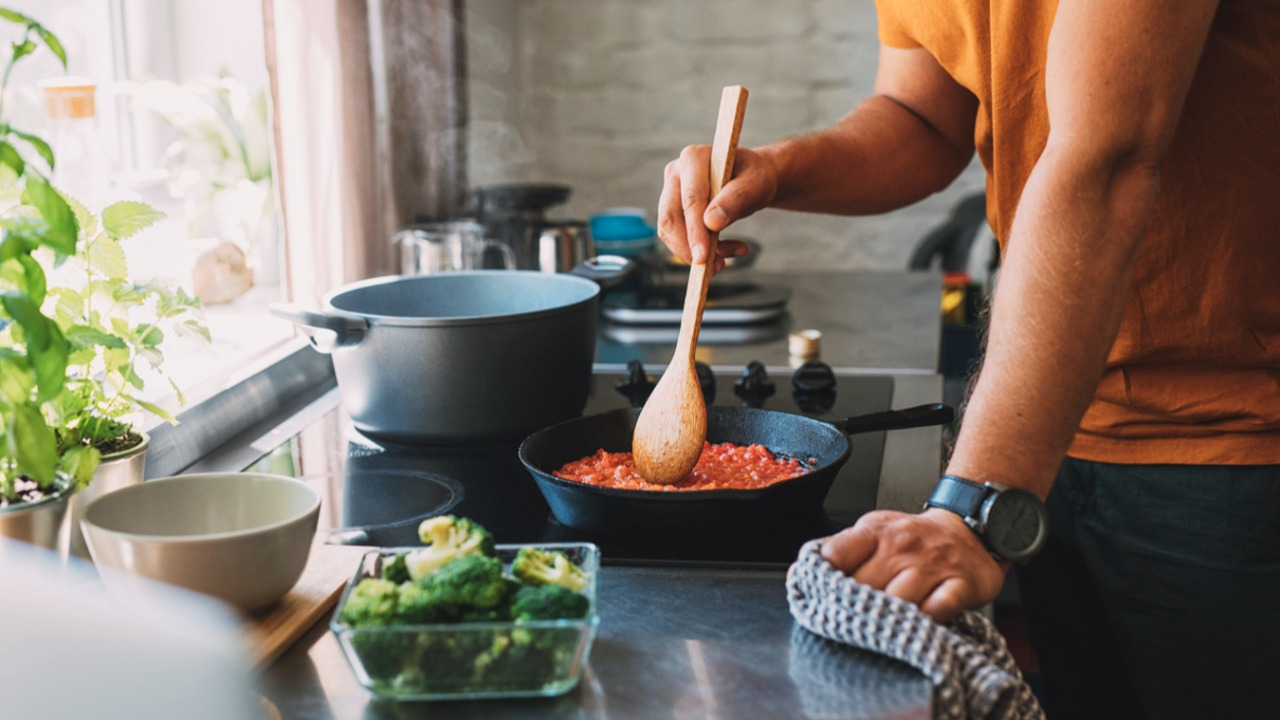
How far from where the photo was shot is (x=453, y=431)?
49.5 inches

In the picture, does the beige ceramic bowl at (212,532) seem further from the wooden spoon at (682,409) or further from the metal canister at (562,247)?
the metal canister at (562,247)

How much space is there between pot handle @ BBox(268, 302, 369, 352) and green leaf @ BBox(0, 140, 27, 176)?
47cm

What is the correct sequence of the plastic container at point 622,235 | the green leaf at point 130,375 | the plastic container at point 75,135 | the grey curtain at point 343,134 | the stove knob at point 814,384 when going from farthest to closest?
1. the plastic container at point 622,235
2. the grey curtain at point 343,134
3. the stove knob at point 814,384
4. the plastic container at point 75,135
5. the green leaf at point 130,375

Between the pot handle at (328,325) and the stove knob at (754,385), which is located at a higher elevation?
the pot handle at (328,325)

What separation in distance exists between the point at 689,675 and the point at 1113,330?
444mm

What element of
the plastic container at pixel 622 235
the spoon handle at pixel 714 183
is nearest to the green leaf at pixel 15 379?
the spoon handle at pixel 714 183

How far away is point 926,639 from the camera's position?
79cm

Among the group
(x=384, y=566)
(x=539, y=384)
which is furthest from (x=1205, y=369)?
(x=384, y=566)

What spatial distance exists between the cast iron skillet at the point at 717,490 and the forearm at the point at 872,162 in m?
0.32

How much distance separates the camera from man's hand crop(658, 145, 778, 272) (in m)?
1.20

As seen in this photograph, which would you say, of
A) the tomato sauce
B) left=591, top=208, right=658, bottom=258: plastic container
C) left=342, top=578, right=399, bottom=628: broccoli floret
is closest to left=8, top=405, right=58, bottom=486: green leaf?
left=342, top=578, right=399, bottom=628: broccoli floret

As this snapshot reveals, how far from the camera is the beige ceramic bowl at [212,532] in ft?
2.59

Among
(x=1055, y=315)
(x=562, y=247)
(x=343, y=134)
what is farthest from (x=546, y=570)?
(x=562, y=247)

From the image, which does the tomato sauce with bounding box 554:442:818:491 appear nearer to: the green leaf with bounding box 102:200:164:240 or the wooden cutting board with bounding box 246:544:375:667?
the wooden cutting board with bounding box 246:544:375:667
